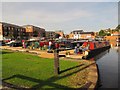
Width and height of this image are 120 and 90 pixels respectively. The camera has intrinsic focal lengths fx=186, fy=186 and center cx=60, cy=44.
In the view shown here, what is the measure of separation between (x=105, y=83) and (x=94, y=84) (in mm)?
3163

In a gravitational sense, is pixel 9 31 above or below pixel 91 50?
above

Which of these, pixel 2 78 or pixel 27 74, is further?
pixel 27 74

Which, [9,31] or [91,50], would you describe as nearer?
[91,50]

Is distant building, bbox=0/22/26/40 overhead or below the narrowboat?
overhead

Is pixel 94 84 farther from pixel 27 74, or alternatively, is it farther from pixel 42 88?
pixel 27 74

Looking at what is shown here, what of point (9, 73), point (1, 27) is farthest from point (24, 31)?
point (9, 73)

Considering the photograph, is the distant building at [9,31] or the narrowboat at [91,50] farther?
the distant building at [9,31]

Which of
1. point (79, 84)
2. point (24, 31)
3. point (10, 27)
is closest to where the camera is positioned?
point (79, 84)

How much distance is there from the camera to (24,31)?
11612 centimetres

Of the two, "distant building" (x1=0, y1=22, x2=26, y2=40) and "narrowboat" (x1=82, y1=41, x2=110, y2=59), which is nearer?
"narrowboat" (x1=82, y1=41, x2=110, y2=59)

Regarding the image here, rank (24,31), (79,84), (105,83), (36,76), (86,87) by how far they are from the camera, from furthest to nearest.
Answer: (24,31)
(105,83)
(36,76)
(79,84)
(86,87)

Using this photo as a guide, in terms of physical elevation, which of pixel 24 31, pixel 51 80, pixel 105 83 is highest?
pixel 24 31

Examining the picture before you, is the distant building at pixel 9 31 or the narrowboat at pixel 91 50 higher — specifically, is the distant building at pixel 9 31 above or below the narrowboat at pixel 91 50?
above

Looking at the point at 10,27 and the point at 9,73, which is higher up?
the point at 10,27
